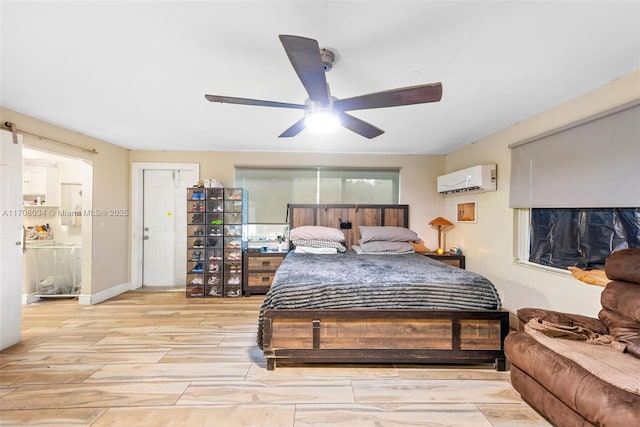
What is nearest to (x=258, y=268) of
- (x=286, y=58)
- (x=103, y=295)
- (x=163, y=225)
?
(x=163, y=225)

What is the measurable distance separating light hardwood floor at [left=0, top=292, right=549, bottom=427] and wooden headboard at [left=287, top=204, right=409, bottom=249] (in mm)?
2011

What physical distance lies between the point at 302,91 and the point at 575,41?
5.93 ft

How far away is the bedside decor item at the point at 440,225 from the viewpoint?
4254mm

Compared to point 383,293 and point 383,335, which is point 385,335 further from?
point 383,293

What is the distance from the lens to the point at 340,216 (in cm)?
448

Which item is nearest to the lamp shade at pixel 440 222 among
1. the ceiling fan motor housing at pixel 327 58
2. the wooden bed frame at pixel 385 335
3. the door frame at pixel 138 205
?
the wooden bed frame at pixel 385 335

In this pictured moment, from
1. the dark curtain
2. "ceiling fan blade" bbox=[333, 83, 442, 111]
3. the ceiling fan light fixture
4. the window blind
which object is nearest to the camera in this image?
"ceiling fan blade" bbox=[333, 83, 442, 111]

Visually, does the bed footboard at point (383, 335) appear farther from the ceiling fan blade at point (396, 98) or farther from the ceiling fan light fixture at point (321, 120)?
the ceiling fan blade at point (396, 98)

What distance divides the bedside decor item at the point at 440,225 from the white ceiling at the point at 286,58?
1.71 meters

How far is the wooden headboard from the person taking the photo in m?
4.45

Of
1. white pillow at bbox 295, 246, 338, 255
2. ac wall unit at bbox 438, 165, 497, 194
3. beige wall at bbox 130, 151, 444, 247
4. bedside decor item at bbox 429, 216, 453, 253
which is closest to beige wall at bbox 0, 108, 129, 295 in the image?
beige wall at bbox 130, 151, 444, 247

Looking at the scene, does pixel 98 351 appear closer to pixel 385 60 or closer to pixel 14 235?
pixel 14 235

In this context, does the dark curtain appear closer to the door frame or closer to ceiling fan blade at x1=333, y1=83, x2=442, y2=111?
ceiling fan blade at x1=333, y1=83, x2=442, y2=111

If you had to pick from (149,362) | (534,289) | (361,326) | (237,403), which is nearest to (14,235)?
(149,362)
